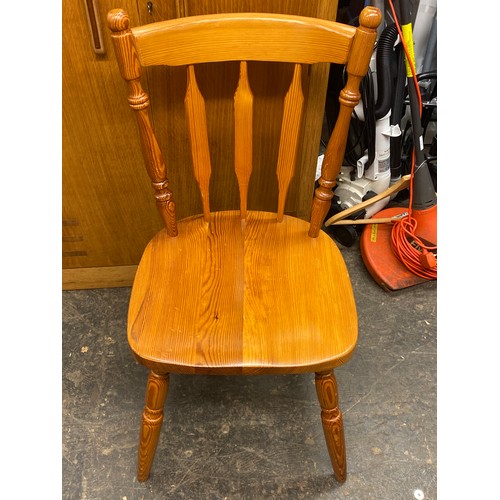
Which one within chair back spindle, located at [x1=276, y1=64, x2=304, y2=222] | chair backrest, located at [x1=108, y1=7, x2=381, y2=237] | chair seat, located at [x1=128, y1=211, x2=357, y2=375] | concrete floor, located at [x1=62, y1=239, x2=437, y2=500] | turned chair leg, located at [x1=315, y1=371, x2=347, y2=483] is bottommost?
concrete floor, located at [x1=62, y1=239, x2=437, y2=500]

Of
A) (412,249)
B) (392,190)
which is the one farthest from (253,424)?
(392,190)

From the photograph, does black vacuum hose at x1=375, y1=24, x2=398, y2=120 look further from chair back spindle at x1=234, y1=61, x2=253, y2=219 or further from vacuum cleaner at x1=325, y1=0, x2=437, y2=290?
chair back spindle at x1=234, y1=61, x2=253, y2=219

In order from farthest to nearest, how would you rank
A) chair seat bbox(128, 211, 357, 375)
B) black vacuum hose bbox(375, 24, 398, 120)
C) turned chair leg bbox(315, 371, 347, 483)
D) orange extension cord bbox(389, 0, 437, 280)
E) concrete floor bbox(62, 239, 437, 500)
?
1. orange extension cord bbox(389, 0, 437, 280)
2. black vacuum hose bbox(375, 24, 398, 120)
3. concrete floor bbox(62, 239, 437, 500)
4. turned chair leg bbox(315, 371, 347, 483)
5. chair seat bbox(128, 211, 357, 375)

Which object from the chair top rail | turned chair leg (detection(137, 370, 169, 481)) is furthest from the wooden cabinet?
turned chair leg (detection(137, 370, 169, 481))

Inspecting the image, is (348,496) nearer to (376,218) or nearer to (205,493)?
(205,493)

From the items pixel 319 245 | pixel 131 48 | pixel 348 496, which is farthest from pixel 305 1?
pixel 348 496

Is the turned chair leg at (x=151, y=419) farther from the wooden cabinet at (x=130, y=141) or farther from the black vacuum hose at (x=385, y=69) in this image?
the black vacuum hose at (x=385, y=69)

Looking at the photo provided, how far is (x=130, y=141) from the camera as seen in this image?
1237 mm

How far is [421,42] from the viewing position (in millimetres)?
1612

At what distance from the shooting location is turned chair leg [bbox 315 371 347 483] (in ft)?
3.31

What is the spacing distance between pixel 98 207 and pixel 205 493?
815 millimetres

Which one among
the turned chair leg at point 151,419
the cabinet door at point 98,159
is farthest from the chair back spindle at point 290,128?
the turned chair leg at point 151,419

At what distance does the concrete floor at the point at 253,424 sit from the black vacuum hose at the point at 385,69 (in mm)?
643

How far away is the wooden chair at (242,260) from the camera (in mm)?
913
